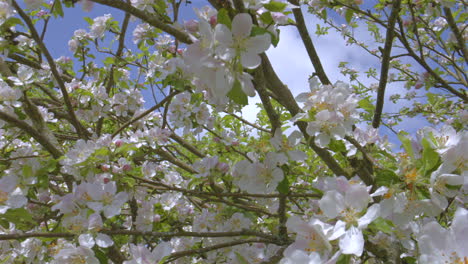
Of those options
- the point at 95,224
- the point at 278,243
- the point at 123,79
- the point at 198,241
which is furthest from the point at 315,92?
the point at 123,79

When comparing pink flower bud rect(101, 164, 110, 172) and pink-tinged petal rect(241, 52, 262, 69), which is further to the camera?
pink flower bud rect(101, 164, 110, 172)

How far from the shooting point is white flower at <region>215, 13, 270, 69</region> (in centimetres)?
107

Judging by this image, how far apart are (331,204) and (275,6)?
2.02ft

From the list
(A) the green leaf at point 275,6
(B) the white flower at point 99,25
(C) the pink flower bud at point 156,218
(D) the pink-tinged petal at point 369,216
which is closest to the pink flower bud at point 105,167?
(C) the pink flower bud at point 156,218

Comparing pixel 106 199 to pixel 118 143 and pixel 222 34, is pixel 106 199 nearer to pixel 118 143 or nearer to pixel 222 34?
pixel 118 143

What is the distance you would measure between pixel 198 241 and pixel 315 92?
143 centimetres

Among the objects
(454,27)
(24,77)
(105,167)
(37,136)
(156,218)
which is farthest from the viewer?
(454,27)

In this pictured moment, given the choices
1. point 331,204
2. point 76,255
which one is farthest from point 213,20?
point 76,255

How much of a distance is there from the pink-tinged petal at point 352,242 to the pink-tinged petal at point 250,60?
54 cm

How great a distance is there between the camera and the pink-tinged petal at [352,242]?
3.30ft

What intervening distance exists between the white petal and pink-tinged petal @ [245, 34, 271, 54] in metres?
1.00

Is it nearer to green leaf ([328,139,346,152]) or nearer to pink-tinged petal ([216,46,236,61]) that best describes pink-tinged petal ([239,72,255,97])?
pink-tinged petal ([216,46,236,61])

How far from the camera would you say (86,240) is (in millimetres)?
1512

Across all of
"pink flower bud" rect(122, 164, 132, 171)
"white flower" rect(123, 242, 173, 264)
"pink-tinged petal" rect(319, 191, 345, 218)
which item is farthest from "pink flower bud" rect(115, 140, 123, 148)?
"pink-tinged petal" rect(319, 191, 345, 218)
